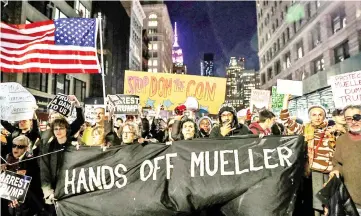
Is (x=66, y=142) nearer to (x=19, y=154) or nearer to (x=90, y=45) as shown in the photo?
(x=19, y=154)

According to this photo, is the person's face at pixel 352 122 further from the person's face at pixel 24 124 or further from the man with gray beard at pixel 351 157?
the person's face at pixel 24 124

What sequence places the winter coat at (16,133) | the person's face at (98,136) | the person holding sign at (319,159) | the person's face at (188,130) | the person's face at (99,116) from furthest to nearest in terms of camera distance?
1. the winter coat at (16,133)
2. the person's face at (99,116)
3. the person's face at (98,136)
4. the person's face at (188,130)
5. the person holding sign at (319,159)

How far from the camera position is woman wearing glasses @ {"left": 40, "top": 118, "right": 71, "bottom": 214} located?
4906mm

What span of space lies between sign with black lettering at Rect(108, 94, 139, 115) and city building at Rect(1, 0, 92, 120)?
13.4m

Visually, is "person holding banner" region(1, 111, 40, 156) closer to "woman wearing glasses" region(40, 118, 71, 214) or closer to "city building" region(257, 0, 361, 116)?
"woman wearing glasses" region(40, 118, 71, 214)

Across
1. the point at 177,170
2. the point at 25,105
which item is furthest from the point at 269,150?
the point at 25,105

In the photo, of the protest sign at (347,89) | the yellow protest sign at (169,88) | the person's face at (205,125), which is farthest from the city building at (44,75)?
the protest sign at (347,89)

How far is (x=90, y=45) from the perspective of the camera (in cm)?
897

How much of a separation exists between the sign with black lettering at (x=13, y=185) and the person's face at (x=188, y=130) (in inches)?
107

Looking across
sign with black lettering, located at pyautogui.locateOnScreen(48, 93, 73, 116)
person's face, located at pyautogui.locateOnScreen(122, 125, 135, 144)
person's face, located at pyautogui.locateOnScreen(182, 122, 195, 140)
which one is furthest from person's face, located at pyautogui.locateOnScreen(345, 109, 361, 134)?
sign with black lettering, located at pyautogui.locateOnScreen(48, 93, 73, 116)

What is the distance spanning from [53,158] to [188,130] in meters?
2.36

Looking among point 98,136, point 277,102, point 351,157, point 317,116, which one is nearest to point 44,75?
point 277,102

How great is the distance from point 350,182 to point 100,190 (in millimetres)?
3744

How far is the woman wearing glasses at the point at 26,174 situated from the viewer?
17.8 feet
